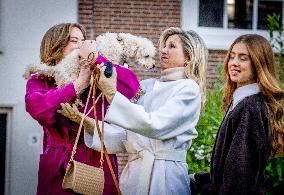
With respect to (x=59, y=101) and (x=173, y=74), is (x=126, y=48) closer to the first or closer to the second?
(x=173, y=74)

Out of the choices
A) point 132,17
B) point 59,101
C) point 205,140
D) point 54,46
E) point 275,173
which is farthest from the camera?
point 132,17

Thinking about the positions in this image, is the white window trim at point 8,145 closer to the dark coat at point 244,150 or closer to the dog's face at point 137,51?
the dog's face at point 137,51

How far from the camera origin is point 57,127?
369 cm

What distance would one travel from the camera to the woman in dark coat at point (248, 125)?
3.12 metres

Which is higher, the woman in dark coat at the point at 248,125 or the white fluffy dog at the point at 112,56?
the white fluffy dog at the point at 112,56

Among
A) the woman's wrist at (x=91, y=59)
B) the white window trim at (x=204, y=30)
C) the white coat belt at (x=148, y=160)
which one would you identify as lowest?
the white coat belt at (x=148, y=160)

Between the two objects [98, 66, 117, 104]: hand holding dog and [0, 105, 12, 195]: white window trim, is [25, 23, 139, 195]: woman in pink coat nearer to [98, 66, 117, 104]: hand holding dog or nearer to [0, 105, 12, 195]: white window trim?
[98, 66, 117, 104]: hand holding dog

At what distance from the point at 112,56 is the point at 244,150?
1.02m

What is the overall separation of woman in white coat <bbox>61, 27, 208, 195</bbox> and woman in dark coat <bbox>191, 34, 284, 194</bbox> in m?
0.23

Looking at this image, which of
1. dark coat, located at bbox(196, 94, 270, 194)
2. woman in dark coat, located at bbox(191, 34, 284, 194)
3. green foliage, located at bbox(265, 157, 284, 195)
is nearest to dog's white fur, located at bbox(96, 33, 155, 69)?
woman in dark coat, located at bbox(191, 34, 284, 194)

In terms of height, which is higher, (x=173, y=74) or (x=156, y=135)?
(x=173, y=74)

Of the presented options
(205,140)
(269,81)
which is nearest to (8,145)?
(205,140)

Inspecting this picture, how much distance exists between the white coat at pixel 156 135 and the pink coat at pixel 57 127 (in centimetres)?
11

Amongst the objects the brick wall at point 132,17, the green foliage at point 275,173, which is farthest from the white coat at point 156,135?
the brick wall at point 132,17
